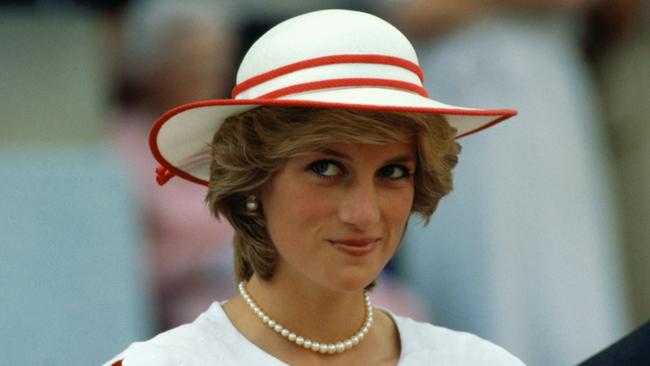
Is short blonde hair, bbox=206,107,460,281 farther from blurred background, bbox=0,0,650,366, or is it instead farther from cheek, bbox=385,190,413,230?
blurred background, bbox=0,0,650,366

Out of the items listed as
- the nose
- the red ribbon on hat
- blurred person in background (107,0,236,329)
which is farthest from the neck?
blurred person in background (107,0,236,329)

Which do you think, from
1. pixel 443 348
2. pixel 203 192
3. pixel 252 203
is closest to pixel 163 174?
pixel 252 203

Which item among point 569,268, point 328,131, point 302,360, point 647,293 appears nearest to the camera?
point 328,131

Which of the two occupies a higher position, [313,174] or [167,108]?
[313,174]

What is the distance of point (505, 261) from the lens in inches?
193

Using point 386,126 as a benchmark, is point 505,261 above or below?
below

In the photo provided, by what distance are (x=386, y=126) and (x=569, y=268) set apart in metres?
2.38

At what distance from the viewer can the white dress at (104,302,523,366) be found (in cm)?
281

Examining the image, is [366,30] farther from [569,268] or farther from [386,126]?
[569,268]

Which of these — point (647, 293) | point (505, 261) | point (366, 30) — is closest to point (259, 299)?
point (366, 30)

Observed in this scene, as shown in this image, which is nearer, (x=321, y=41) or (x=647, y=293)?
(x=321, y=41)

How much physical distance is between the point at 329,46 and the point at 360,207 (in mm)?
344

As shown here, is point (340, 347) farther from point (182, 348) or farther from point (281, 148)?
point (281, 148)

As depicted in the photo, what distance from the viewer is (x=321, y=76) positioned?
2789 mm
